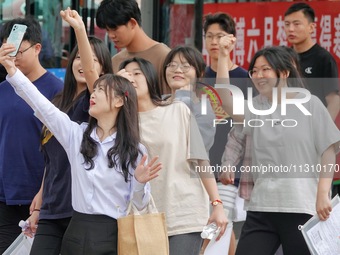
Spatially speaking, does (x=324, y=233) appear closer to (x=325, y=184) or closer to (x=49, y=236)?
(x=325, y=184)

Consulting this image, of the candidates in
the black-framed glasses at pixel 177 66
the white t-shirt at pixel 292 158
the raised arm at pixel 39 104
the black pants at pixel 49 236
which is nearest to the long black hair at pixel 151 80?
the black-framed glasses at pixel 177 66

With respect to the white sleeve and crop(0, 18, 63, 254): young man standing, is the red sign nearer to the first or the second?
crop(0, 18, 63, 254): young man standing

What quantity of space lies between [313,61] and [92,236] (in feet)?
10.5

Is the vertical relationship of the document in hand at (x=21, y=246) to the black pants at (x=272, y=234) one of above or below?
below

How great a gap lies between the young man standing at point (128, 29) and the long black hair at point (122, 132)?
130 cm

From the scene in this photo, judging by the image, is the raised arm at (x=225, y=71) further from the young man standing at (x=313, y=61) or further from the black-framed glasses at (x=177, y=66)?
the young man standing at (x=313, y=61)

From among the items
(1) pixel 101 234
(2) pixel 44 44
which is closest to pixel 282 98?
(1) pixel 101 234

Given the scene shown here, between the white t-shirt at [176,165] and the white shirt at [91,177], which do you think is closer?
the white shirt at [91,177]

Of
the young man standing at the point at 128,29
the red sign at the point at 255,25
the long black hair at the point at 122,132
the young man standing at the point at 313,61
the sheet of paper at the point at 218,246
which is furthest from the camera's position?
the red sign at the point at 255,25

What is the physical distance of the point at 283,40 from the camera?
998cm

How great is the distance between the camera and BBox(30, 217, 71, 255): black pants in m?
5.54

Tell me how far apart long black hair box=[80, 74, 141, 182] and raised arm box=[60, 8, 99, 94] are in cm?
22

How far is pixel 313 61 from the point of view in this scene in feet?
25.4

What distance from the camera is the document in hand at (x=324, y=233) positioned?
5551 mm
